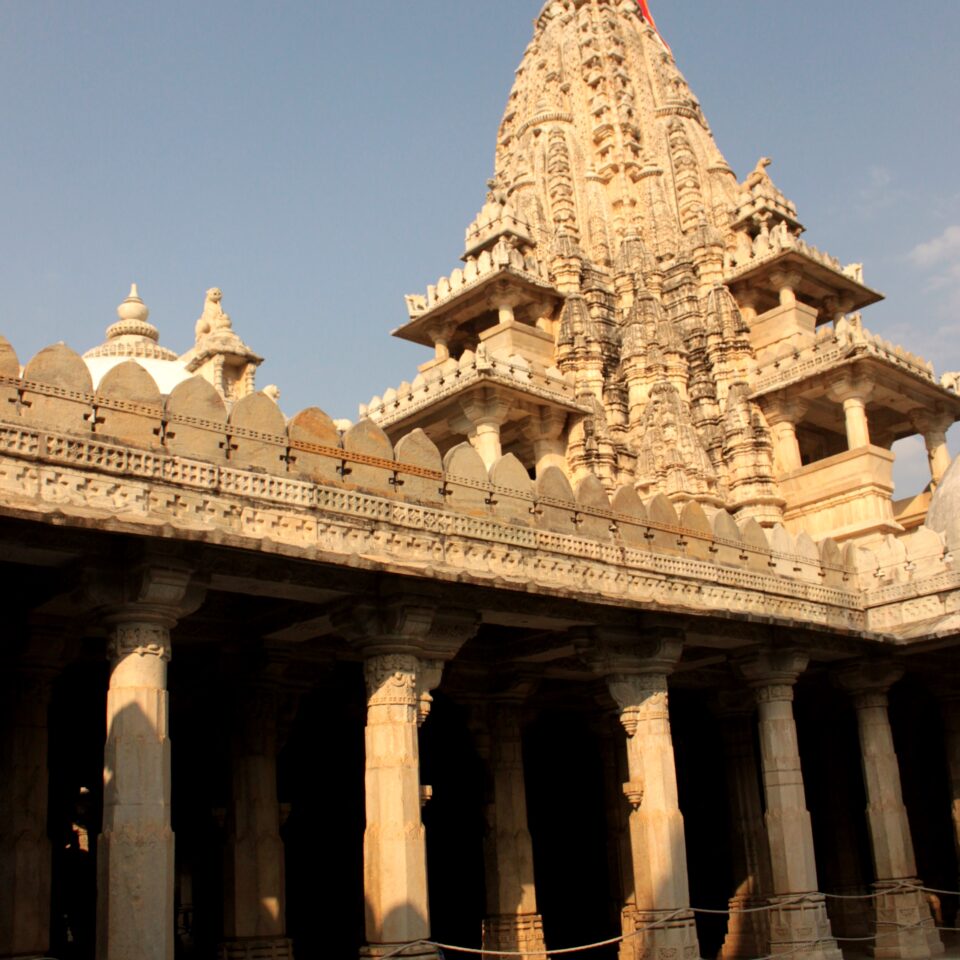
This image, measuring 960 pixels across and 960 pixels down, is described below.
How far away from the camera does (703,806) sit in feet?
79.9

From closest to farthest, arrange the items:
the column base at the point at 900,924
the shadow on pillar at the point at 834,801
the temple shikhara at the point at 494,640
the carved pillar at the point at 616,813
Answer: the temple shikhara at the point at 494,640 < the column base at the point at 900,924 < the carved pillar at the point at 616,813 < the shadow on pillar at the point at 834,801

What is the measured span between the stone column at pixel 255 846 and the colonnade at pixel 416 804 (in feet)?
0.06

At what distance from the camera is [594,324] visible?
33688 mm

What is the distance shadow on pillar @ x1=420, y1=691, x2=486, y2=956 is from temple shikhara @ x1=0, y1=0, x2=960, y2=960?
2.9 inches

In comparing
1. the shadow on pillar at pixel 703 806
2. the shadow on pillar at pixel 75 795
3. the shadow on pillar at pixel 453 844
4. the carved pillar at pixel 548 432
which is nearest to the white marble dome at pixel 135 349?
the shadow on pillar at pixel 75 795

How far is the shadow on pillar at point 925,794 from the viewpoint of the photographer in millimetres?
22812

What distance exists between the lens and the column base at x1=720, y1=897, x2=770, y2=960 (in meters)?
19.4

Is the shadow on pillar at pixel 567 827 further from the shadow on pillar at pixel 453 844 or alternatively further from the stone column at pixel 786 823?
the stone column at pixel 786 823

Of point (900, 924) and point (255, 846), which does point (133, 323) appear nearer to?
point (255, 846)

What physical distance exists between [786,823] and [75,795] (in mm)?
11125

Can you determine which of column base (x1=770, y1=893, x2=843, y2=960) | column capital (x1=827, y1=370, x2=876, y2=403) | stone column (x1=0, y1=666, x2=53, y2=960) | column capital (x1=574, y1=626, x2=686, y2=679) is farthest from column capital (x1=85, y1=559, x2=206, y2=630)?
column capital (x1=827, y1=370, x2=876, y2=403)

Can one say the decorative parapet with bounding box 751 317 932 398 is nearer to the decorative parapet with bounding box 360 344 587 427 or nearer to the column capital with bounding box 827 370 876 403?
the column capital with bounding box 827 370 876 403

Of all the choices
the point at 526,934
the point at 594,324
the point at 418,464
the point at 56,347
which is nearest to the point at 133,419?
the point at 56,347

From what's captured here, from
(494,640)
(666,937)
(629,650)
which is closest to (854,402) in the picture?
(494,640)
